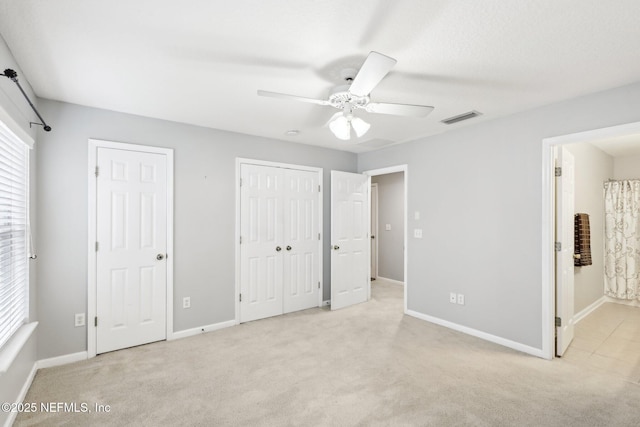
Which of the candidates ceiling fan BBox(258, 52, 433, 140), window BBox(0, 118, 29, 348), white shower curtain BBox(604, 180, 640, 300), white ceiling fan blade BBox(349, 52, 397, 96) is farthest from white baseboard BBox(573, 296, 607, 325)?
window BBox(0, 118, 29, 348)

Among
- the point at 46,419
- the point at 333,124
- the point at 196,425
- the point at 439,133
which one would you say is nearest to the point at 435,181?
the point at 439,133

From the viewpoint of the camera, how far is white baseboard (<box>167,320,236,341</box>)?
342 cm

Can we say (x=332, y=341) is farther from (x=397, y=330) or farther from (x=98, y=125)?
(x=98, y=125)

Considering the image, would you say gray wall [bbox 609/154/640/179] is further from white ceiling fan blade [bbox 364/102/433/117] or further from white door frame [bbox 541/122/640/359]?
white ceiling fan blade [bbox 364/102/433/117]

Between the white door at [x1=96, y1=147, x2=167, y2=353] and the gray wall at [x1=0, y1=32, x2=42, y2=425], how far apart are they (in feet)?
1.55

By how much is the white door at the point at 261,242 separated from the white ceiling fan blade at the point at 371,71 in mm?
2316

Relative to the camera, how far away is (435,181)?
155 inches

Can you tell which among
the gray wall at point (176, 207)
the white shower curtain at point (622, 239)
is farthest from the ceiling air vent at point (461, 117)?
the white shower curtain at point (622, 239)

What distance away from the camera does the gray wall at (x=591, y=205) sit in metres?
4.03

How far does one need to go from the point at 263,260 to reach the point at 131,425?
2274 millimetres

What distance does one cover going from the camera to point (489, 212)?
3402 mm

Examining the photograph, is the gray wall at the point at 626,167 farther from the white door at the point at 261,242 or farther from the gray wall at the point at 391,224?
the white door at the point at 261,242

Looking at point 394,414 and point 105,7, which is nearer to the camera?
point 105,7

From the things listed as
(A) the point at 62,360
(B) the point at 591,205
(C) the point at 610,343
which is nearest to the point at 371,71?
(A) the point at 62,360
